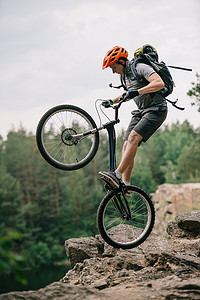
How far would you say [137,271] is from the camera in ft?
14.6

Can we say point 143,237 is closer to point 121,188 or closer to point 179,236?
point 121,188

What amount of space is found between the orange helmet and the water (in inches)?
955

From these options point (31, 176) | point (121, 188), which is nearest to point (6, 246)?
point (121, 188)

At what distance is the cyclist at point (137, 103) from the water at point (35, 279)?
23.8 meters

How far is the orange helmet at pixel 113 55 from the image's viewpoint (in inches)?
191

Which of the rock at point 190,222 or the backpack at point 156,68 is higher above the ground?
the backpack at point 156,68

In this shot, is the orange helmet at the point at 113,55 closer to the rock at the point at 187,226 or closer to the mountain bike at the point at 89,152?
the mountain bike at the point at 89,152

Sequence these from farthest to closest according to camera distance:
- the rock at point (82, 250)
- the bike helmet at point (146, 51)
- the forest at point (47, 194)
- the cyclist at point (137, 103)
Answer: the forest at point (47, 194) → the rock at point (82, 250) → the bike helmet at point (146, 51) → the cyclist at point (137, 103)

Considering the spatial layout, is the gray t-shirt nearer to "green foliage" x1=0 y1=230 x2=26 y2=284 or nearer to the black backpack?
the black backpack

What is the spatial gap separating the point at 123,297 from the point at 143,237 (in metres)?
1.80

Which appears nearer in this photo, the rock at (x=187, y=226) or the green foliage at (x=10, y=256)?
the green foliage at (x=10, y=256)

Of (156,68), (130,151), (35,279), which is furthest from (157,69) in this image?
(35,279)

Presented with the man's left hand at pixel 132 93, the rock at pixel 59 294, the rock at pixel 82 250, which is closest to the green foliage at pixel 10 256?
the rock at pixel 59 294

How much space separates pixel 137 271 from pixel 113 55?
287 centimetres
